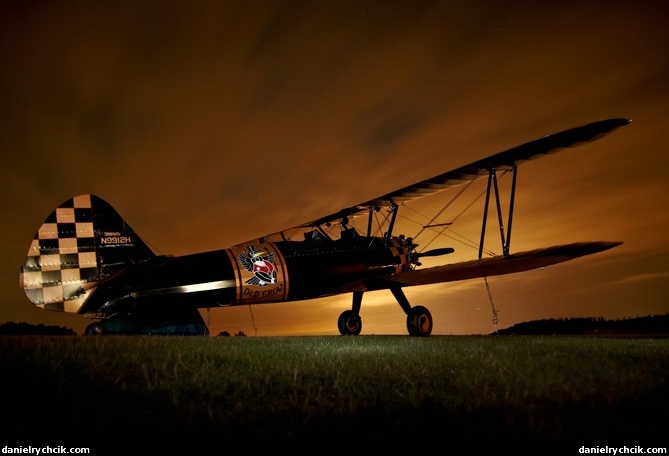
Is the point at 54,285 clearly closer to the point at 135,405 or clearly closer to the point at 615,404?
the point at 135,405

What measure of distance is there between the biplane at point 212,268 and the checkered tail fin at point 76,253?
0.02m

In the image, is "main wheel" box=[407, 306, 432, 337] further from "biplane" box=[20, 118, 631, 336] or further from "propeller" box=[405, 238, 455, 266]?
"propeller" box=[405, 238, 455, 266]

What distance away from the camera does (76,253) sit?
10516 mm

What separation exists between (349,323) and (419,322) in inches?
91.8

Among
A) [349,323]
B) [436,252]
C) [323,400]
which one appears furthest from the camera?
[436,252]

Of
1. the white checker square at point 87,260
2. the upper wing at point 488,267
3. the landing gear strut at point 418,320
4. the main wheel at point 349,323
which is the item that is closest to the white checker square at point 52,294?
the white checker square at point 87,260

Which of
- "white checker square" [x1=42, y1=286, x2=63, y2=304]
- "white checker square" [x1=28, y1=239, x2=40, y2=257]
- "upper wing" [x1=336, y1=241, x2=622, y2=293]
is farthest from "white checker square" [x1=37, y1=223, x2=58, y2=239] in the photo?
"upper wing" [x1=336, y1=241, x2=622, y2=293]

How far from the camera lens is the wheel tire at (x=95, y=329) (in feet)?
31.3

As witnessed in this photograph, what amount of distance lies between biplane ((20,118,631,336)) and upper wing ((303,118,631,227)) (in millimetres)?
27

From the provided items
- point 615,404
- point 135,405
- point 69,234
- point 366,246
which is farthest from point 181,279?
point 615,404

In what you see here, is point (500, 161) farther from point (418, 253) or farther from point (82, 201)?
point (82, 201)

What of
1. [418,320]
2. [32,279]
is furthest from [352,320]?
[32,279]

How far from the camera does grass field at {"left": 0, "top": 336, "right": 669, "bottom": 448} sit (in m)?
2.79

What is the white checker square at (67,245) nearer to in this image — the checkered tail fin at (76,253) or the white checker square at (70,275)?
the checkered tail fin at (76,253)
